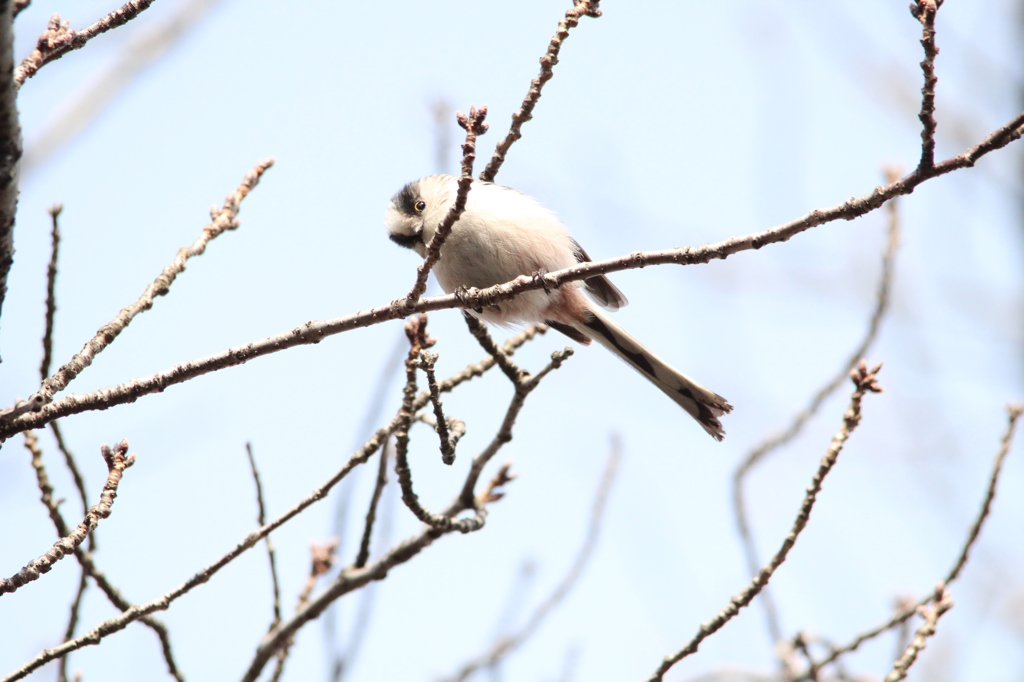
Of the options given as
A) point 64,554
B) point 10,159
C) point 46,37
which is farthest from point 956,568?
point 46,37

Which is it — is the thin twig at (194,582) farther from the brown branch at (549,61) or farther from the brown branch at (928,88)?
the brown branch at (928,88)

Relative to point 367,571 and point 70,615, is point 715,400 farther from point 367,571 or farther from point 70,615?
point 70,615

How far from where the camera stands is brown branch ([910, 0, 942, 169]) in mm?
1996

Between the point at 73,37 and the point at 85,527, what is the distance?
4.22 feet

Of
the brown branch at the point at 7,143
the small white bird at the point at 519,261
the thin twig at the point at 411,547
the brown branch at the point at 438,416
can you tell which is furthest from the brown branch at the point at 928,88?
the small white bird at the point at 519,261

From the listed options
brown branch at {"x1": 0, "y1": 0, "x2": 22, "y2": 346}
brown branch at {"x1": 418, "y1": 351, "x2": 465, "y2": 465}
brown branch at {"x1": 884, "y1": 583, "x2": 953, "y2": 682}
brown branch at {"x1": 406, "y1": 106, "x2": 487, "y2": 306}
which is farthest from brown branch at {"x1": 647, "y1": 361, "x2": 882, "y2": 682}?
brown branch at {"x1": 0, "y1": 0, "x2": 22, "y2": 346}

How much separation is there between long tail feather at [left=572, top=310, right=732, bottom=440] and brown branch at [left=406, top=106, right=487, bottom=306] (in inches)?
78.0

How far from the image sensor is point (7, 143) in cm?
180

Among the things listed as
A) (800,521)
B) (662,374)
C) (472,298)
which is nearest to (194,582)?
(472,298)

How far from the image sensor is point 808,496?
9.29ft

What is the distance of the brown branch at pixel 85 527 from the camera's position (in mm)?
2170

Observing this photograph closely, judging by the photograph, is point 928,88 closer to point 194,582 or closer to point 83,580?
point 194,582

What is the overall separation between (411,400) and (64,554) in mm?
1158

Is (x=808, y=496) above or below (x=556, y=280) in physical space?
below
